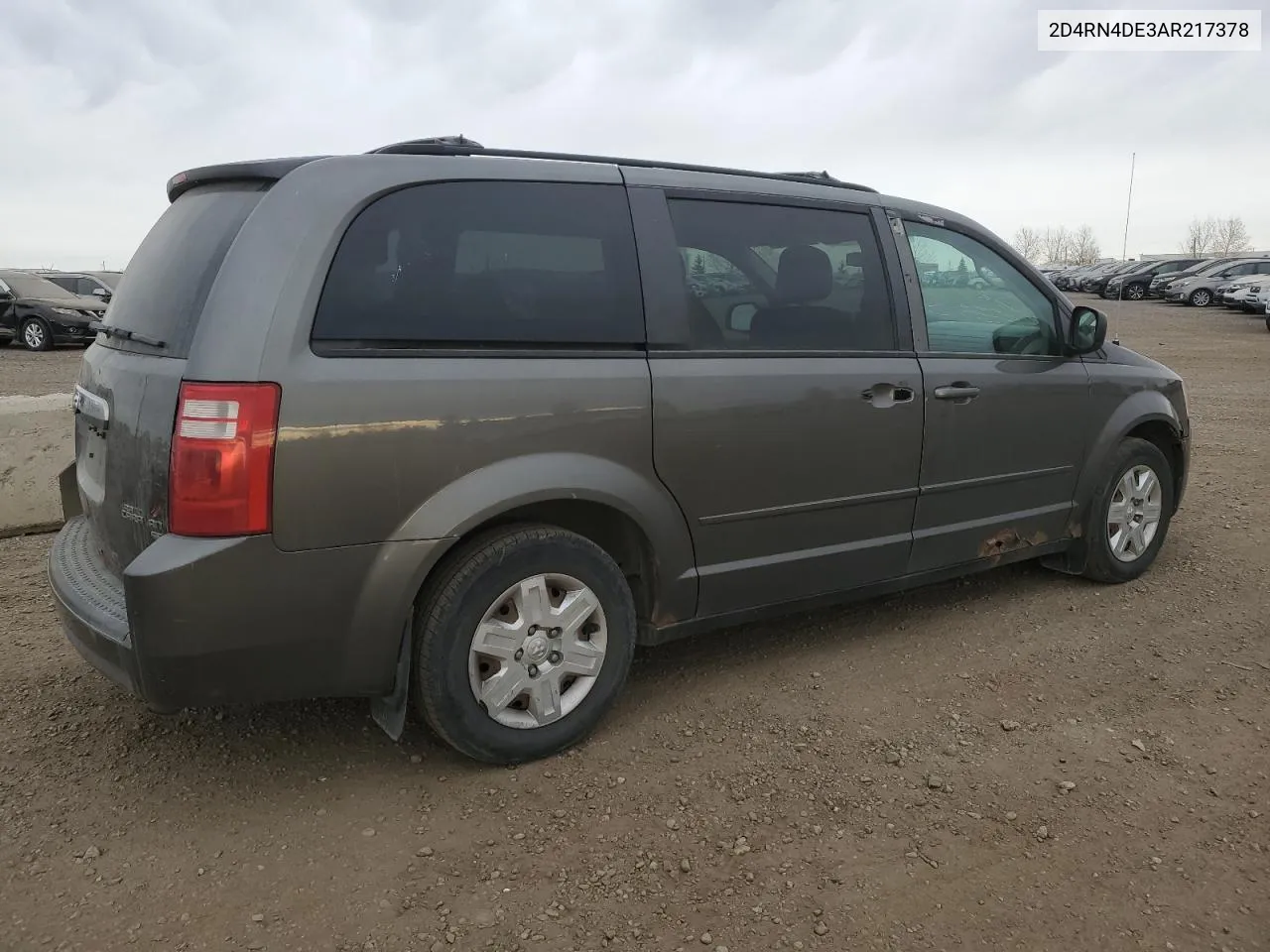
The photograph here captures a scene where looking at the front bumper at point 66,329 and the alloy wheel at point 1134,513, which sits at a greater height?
the front bumper at point 66,329

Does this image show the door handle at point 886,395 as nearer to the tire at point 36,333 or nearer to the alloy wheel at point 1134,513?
the alloy wheel at point 1134,513

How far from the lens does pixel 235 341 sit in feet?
8.24

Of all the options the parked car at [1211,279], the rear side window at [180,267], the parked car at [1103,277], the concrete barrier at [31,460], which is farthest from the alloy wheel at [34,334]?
the parked car at [1103,277]

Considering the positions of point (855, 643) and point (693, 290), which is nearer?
point (693, 290)

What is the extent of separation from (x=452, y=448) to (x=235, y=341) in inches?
24.8

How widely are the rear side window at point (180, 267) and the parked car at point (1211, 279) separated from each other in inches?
1441

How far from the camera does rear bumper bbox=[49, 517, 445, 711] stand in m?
2.48

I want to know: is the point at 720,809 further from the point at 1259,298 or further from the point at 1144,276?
the point at 1144,276

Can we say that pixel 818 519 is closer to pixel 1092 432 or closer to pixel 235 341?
pixel 1092 432

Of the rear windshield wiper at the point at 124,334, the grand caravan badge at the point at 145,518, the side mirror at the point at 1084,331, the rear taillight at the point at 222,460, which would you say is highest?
the side mirror at the point at 1084,331

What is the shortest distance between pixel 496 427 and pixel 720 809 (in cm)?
129

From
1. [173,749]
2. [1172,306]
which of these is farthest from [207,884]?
[1172,306]

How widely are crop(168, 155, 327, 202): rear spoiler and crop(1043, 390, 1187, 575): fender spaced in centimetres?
360

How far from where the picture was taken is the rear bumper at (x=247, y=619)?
2.48m
